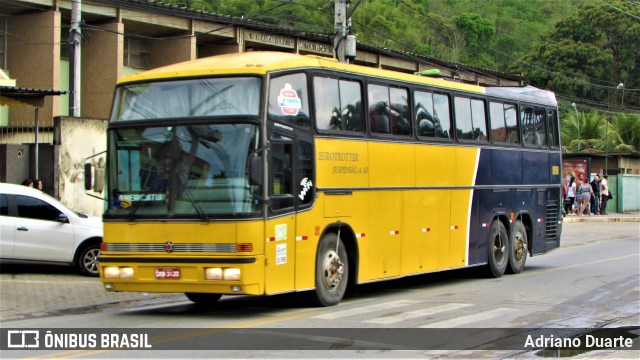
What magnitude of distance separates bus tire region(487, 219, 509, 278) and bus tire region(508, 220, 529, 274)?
0.24m

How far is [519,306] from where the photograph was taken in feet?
42.1

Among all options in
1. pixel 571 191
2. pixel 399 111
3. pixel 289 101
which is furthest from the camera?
pixel 571 191

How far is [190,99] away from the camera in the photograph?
11.5 m

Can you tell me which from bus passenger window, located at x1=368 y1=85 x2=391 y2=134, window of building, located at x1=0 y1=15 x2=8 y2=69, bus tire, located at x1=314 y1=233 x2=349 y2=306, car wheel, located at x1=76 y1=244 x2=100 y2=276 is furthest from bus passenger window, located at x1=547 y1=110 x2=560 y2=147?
window of building, located at x1=0 y1=15 x2=8 y2=69

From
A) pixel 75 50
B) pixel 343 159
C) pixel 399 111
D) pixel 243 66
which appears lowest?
pixel 343 159

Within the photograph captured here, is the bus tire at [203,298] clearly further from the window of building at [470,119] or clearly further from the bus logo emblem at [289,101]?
the window of building at [470,119]

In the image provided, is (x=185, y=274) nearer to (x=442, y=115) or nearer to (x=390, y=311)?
(x=390, y=311)

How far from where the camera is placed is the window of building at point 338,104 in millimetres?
12523

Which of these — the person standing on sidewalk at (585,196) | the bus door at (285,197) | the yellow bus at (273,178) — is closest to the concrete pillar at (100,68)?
the yellow bus at (273,178)

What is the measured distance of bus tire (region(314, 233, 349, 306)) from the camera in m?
12.4

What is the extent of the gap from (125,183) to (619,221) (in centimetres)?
3085

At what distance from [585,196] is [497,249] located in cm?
2249

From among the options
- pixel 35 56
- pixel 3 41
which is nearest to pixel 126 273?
pixel 35 56

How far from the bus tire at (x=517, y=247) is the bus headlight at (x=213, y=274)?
8808 millimetres
